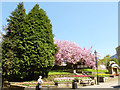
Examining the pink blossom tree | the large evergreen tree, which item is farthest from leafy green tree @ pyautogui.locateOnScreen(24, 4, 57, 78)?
the pink blossom tree

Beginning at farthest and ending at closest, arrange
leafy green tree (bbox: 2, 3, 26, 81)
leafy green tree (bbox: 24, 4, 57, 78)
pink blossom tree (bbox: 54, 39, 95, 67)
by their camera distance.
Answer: pink blossom tree (bbox: 54, 39, 95, 67) < leafy green tree (bbox: 24, 4, 57, 78) < leafy green tree (bbox: 2, 3, 26, 81)

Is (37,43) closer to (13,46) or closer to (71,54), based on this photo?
(13,46)

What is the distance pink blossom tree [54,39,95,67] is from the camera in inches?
1206

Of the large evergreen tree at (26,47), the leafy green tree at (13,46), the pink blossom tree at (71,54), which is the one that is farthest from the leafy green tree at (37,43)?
the pink blossom tree at (71,54)

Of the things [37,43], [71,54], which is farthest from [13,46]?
[71,54]

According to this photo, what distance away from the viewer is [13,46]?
19953mm

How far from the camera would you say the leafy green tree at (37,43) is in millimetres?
19969

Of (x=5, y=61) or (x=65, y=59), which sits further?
(x=65, y=59)

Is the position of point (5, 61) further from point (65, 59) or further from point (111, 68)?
point (111, 68)

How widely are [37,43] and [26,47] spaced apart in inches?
69.2

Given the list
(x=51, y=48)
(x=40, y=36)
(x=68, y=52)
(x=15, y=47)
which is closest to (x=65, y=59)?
(x=68, y=52)

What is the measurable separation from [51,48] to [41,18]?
207 inches

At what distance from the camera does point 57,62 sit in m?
31.7

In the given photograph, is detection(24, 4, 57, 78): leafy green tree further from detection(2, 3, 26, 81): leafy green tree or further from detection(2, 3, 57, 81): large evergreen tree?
detection(2, 3, 26, 81): leafy green tree
